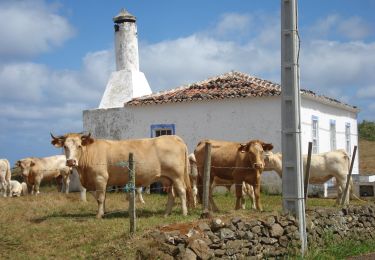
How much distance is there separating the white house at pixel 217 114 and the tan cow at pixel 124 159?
8287 mm

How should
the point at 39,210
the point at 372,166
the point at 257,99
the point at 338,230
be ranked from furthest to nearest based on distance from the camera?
the point at 372,166
the point at 257,99
the point at 39,210
the point at 338,230

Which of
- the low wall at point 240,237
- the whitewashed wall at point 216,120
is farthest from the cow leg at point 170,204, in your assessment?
the whitewashed wall at point 216,120

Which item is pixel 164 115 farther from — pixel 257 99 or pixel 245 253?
pixel 245 253

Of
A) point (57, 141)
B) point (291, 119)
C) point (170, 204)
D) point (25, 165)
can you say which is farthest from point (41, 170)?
point (291, 119)

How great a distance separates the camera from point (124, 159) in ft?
42.8

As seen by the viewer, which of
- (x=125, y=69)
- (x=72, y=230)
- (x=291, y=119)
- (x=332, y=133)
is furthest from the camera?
(x=125, y=69)

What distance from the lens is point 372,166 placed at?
1399 inches

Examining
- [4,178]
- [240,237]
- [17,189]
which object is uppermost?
[4,178]

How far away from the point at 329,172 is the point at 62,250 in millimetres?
10317

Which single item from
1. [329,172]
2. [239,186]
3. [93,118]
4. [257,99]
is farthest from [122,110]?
[239,186]

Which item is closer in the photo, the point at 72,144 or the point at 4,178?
the point at 72,144

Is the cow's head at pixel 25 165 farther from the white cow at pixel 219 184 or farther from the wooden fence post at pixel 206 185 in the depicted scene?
the wooden fence post at pixel 206 185

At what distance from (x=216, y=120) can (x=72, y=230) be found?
12213 mm

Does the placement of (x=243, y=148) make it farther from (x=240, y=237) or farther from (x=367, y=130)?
(x=367, y=130)
